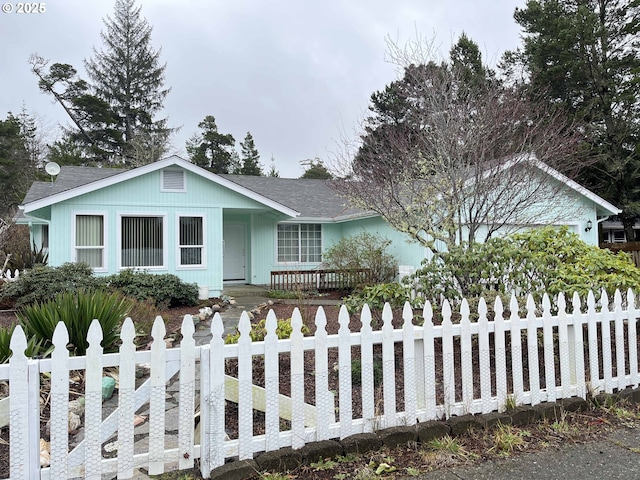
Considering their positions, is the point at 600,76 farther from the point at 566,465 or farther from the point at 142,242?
the point at 566,465

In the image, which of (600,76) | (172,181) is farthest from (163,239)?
(600,76)

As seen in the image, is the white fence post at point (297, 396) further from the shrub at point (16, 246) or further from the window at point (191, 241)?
the shrub at point (16, 246)

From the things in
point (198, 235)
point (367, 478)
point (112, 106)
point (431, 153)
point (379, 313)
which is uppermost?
point (112, 106)

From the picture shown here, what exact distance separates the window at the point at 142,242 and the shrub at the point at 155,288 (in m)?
0.78

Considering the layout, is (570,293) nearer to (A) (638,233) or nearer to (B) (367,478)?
(B) (367,478)

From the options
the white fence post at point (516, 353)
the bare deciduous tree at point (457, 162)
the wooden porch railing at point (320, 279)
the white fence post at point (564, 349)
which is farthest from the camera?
the wooden porch railing at point (320, 279)

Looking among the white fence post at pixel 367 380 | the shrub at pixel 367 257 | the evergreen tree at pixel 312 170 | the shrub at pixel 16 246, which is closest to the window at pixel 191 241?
the shrub at pixel 367 257

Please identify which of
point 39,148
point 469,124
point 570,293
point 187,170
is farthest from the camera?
point 39,148

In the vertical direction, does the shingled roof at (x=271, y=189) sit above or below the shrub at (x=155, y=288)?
above

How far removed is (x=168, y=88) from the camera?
3534 centimetres

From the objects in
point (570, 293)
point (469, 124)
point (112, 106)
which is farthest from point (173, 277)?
point (112, 106)

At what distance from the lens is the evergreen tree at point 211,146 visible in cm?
3847

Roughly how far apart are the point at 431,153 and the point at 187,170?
6.76 meters

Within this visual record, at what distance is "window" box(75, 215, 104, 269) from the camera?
10.9 m
